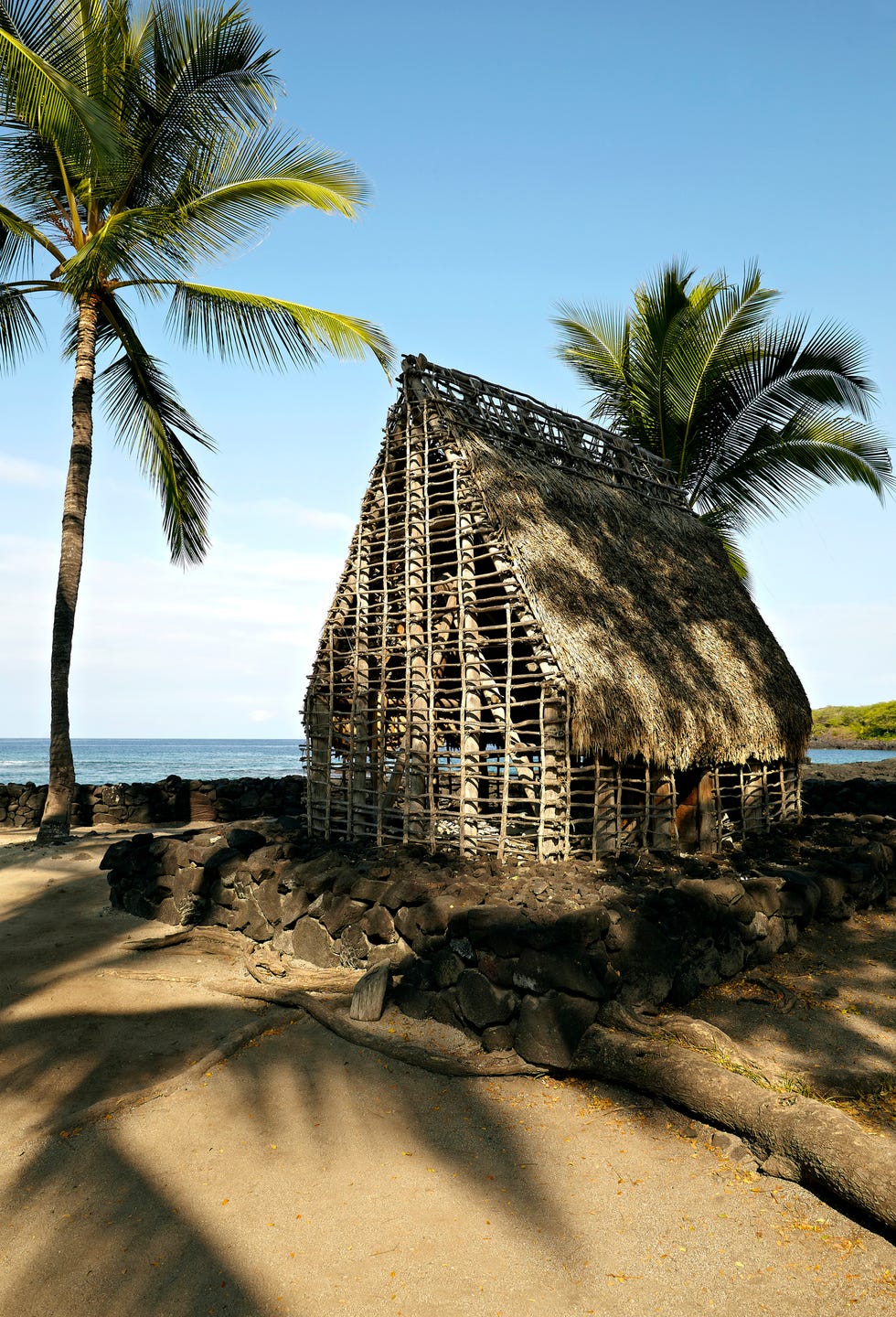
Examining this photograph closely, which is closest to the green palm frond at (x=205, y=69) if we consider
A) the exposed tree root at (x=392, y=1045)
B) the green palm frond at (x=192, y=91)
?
the green palm frond at (x=192, y=91)

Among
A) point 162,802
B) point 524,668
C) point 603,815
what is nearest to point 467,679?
point 524,668

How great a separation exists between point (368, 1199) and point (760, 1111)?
81.9 inches

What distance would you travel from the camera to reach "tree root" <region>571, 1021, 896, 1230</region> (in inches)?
153

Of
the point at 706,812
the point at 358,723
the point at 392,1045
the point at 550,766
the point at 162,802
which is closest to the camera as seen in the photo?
the point at 392,1045

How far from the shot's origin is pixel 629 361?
1742cm

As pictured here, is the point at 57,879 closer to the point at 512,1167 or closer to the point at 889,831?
the point at 512,1167

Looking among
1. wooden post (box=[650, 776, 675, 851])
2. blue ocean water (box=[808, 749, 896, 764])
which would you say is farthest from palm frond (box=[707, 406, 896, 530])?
blue ocean water (box=[808, 749, 896, 764])

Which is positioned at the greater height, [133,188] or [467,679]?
[133,188]

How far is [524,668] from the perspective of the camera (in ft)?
33.1

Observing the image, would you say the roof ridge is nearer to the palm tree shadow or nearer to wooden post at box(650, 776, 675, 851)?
wooden post at box(650, 776, 675, 851)

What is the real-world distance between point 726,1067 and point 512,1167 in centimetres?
146

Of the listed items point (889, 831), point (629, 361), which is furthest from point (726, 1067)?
point (629, 361)

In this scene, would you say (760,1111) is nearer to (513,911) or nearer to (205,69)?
(513,911)

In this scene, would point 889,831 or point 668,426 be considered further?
point 668,426
